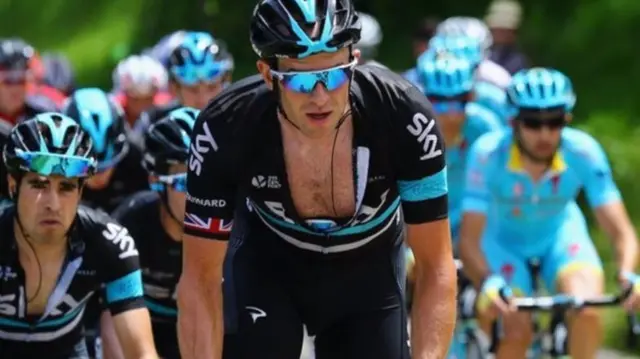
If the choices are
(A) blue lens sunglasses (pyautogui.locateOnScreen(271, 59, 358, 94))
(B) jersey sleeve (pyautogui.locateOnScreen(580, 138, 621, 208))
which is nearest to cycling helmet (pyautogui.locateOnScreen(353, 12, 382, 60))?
(B) jersey sleeve (pyautogui.locateOnScreen(580, 138, 621, 208))

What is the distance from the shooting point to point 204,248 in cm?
539

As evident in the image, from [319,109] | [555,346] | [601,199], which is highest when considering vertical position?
[319,109]

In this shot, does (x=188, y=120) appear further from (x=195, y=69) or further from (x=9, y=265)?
(x=195, y=69)

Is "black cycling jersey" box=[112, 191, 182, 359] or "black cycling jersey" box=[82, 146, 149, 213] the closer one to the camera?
"black cycling jersey" box=[112, 191, 182, 359]

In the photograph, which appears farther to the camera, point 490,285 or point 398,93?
point 490,285

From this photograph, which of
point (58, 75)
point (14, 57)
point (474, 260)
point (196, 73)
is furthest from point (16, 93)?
point (58, 75)

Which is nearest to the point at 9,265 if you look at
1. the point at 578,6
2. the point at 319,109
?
the point at 319,109

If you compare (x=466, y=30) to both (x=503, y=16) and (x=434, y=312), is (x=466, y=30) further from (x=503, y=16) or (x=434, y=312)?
(x=434, y=312)

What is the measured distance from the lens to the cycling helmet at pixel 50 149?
257 inches

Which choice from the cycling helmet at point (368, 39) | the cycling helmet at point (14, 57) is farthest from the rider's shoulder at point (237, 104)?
the cycling helmet at point (368, 39)

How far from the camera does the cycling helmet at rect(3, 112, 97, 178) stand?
6.53 m

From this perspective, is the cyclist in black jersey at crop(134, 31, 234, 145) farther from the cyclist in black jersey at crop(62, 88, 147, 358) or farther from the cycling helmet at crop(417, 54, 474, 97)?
the cycling helmet at crop(417, 54, 474, 97)

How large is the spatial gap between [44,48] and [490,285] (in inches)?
531

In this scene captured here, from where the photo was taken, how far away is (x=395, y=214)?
5773 millimetres
